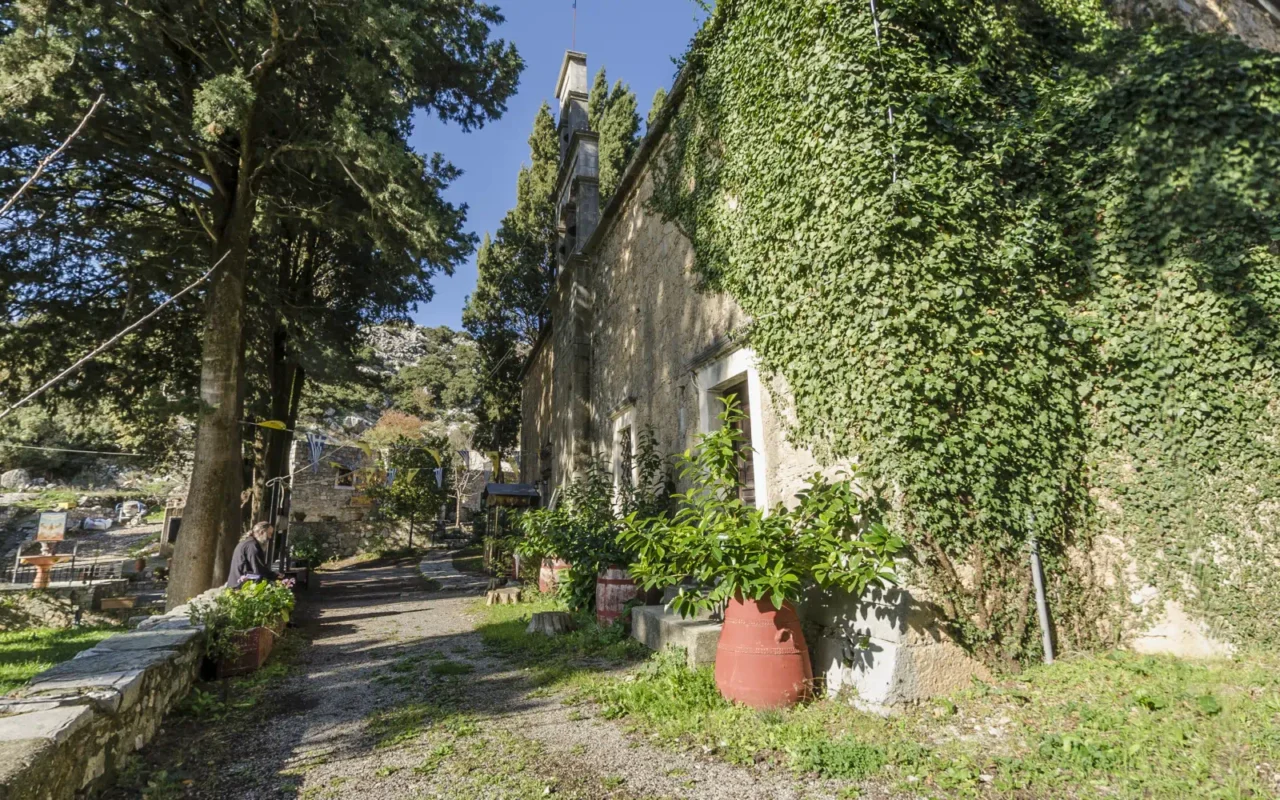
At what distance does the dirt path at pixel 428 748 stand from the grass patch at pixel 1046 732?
289mm

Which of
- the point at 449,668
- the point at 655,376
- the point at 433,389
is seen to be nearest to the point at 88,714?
the point at 449,668

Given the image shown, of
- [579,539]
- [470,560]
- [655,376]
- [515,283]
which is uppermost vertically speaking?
[515,283]

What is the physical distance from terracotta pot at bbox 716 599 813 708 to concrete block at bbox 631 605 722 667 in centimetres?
63

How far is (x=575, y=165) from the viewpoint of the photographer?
13.1 m

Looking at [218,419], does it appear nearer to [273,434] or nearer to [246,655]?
[246,655]

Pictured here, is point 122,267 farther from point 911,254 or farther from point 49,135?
point 911,254

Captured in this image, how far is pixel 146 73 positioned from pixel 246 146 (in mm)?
1324

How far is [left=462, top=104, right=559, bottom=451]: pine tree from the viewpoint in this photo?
79.2 feet

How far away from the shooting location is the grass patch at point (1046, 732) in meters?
2.85

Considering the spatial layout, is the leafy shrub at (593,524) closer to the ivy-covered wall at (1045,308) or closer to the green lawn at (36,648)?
the ivy-covered wall at (1045,308)

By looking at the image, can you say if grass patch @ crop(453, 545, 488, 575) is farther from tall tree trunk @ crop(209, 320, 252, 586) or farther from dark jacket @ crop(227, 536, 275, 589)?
dark jacket @ crop(227, 536, 275, 589)

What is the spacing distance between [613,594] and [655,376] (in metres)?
2.83

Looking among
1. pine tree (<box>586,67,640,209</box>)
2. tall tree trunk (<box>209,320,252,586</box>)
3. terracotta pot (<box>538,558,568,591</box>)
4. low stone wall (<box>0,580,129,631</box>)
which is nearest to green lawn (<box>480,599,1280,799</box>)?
terracotta pot (<box>538,558,568,591</box>)

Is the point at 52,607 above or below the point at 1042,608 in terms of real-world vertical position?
below
